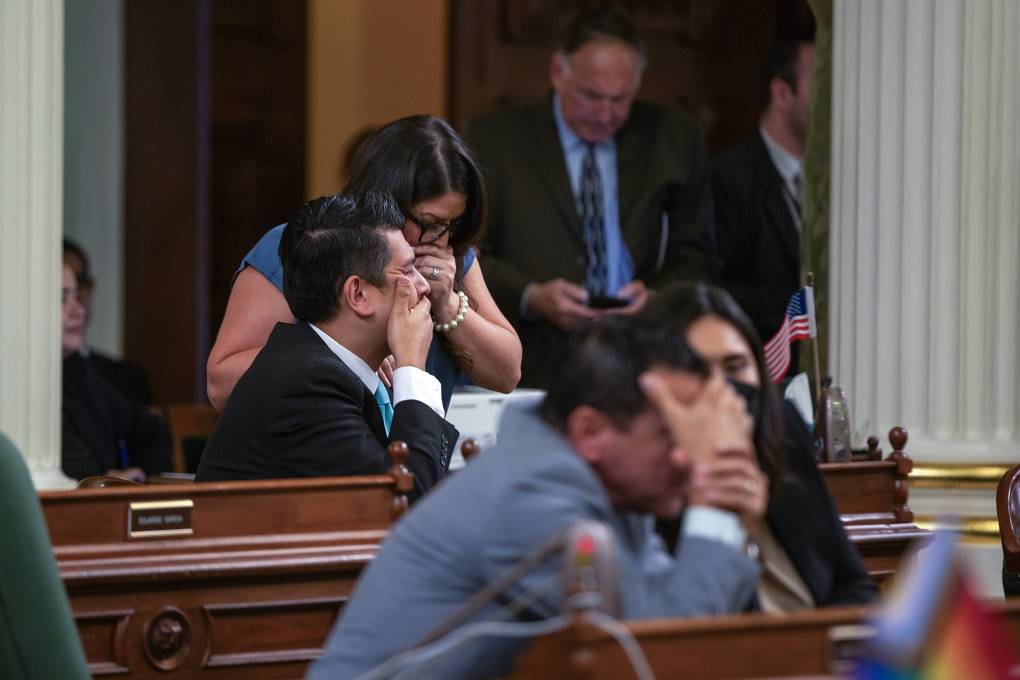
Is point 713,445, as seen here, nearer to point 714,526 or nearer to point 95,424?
point 714,526

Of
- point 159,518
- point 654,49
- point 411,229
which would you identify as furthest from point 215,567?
point 654,49

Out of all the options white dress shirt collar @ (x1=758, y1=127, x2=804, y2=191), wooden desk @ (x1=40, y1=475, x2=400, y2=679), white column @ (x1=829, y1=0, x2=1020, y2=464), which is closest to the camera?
wooden desk @ (x1=40, y1=475, x2=400, y2=679)

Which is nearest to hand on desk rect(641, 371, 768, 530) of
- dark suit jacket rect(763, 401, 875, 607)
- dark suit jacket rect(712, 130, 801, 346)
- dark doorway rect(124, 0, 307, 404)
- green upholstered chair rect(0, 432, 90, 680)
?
dark suit jacket rect(763, 401, 875, 607)

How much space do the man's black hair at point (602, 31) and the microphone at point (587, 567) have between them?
386 cm

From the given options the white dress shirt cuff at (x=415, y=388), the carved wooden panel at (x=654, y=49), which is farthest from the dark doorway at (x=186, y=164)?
the white dress shirt cuff at (x=415, y=388)

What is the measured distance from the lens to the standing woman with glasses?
3.52 meters

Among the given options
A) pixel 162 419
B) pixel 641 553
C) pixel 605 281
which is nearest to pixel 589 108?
pixel 605 281

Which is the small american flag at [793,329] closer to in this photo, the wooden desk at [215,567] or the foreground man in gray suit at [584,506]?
the wooden desk at [215,567]

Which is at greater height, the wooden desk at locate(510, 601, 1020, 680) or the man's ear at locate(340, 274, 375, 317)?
the man's ear at locate(340, 274, 375, 317)

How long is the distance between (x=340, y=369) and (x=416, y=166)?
59 cm

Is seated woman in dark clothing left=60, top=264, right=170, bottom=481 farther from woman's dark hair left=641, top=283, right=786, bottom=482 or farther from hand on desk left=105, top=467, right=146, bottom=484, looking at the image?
woman's dark hair left=641, top=283, right=786, bottom=482

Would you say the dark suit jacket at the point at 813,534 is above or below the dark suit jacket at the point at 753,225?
below

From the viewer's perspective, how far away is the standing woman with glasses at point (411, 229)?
352 cm

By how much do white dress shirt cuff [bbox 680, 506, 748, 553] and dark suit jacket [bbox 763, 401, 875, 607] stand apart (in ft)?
1.93
